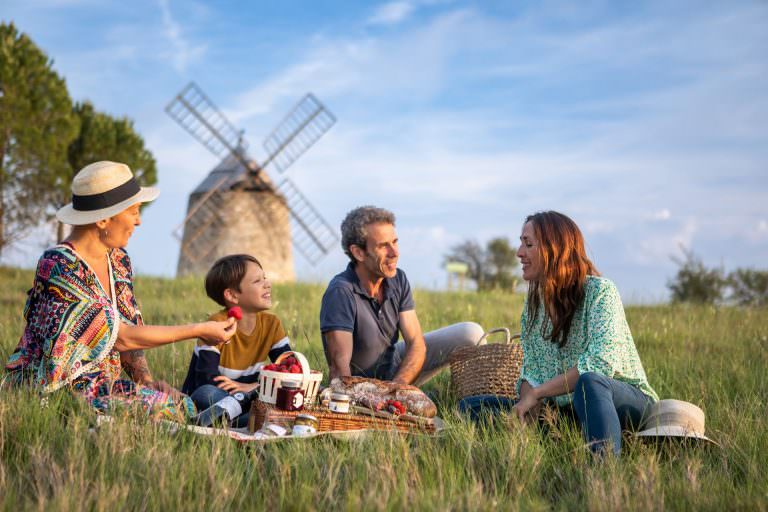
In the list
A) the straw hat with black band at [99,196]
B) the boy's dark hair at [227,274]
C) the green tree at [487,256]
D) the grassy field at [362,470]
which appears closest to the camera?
the grassy field at [362,470]

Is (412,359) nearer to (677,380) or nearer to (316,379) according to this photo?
(316,379)

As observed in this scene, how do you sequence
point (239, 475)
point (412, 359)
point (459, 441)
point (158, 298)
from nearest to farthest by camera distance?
1. point (239, 475)
2. point (459, 441)
3. point (412, 359)
4. point (158, 298)

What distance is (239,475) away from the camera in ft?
9.24

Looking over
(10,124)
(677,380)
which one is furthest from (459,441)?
(10,124)

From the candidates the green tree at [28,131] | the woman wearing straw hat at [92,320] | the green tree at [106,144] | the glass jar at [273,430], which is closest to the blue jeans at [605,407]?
the glass jar at [273,430]

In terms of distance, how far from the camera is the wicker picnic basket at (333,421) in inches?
139

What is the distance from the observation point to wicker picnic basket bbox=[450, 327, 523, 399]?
461cm

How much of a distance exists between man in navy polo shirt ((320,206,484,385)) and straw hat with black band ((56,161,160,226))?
1.33 meters

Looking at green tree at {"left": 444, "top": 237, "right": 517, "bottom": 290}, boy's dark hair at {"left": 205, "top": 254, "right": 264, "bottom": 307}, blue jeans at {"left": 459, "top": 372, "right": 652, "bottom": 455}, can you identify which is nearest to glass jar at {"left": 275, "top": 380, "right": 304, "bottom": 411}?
boy's dark hair at {"left": 205, "top": 254, "right": 264, "bottom": 307}

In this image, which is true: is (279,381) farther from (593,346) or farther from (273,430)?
(593,346)

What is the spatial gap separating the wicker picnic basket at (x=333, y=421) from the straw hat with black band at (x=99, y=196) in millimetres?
1197

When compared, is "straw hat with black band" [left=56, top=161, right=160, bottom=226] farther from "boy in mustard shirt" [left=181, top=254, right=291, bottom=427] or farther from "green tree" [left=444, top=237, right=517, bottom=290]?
"green tree" [left=444, top=237, right=517, bottom=290]

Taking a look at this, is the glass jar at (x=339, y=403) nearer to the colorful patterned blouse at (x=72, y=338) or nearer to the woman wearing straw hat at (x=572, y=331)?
the colorful patterned blouse at (x=72, y=338)

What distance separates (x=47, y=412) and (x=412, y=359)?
7.19ft
